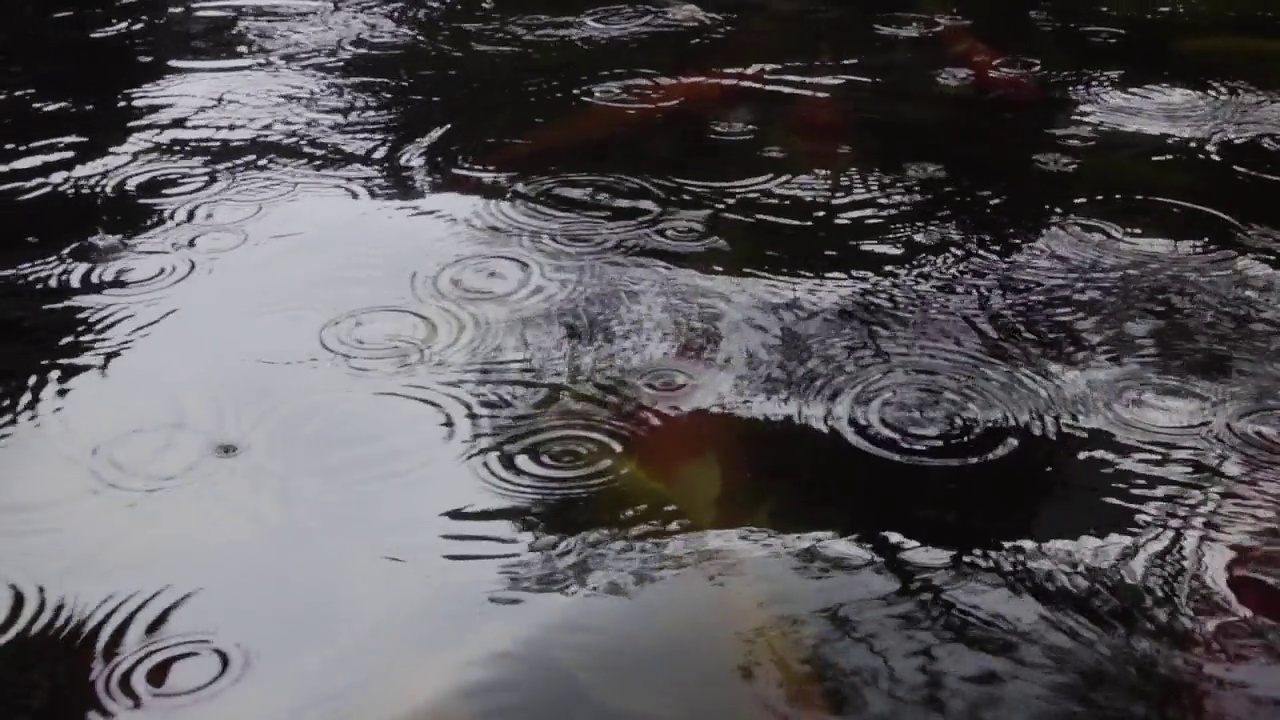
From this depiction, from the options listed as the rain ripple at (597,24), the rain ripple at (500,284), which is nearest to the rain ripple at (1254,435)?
the rain ripple at (500,284)

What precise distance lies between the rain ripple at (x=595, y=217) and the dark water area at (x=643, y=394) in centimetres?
1

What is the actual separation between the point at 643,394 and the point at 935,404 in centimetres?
44

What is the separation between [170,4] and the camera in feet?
11.6

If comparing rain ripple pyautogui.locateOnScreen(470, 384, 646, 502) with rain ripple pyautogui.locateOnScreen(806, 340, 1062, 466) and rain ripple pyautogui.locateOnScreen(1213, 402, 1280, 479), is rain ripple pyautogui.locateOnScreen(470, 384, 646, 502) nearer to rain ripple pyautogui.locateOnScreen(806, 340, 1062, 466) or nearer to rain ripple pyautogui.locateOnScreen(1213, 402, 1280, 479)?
rain ripple pyautogui.locateOnScreen(806, 340, 1062, 466)

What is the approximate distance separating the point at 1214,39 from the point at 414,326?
2.52 m

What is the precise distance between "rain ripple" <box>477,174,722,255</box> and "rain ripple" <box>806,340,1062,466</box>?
0.52 metres

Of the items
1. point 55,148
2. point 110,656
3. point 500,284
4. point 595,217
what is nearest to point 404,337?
point 500,284

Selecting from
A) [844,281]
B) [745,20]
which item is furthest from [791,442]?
[745,20]

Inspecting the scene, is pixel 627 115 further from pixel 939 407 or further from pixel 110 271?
pixel 939 407

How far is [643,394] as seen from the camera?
5.41 feet

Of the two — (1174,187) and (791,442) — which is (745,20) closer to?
(1174,187)

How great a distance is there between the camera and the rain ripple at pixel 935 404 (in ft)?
5.03

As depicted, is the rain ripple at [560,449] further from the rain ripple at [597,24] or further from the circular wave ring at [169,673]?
the rain ripple at [597,24]

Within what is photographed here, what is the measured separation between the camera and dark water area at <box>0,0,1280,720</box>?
1229 millimetres
